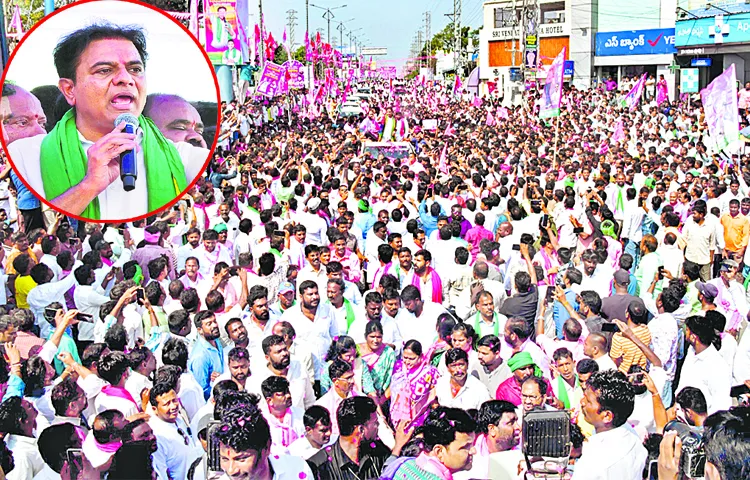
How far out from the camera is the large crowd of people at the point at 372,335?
4000 mm

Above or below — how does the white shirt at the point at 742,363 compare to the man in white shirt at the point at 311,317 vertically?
below

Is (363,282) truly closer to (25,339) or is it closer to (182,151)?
(25,339)

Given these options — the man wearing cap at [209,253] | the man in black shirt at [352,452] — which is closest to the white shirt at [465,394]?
the man in black shirt at [352,452]

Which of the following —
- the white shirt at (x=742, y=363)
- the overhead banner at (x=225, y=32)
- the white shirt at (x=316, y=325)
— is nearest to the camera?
the white shirt at (x=742, y=363)

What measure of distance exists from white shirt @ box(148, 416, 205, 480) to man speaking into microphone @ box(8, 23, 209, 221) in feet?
3.84

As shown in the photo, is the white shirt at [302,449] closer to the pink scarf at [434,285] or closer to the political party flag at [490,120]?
the pink scarf at [434,285]

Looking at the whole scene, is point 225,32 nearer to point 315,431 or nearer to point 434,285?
point 434,285

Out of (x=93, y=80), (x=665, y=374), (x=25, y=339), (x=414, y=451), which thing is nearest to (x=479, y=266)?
(x=665, y=374)

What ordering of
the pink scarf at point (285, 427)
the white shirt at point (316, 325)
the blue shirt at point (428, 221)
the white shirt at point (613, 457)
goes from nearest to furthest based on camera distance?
1. the white shirt at point (613, 457)
2. the pink scarf at point (285, 427)
3. the white shirt at point (316, 325)
4. the blue shirt at point (428, 221)

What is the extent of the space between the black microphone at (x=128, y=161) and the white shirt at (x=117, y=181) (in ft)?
0.09

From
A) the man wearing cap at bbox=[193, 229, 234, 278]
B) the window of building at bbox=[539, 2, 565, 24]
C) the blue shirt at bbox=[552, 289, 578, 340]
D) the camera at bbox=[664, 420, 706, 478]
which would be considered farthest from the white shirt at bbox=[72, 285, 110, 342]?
the window of building at bbox=[539, 2, 565, 24]

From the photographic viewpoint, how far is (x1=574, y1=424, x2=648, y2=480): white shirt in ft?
12.8

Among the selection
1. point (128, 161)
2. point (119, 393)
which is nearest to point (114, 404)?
point (119, 393)

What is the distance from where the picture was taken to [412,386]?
502cm
